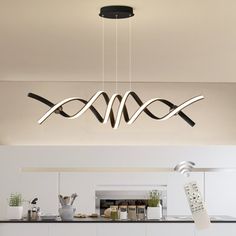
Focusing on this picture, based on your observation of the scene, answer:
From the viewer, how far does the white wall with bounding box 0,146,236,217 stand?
7980mm

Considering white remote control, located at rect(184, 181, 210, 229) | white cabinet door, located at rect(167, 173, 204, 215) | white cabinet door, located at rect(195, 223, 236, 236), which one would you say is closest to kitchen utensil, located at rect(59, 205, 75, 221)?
white cabinet door, located at rect(195, 223, 236, 236)

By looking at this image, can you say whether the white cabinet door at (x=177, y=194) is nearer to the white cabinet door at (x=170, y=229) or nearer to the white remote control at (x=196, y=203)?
the white cabinet door at (x=170, y=229)

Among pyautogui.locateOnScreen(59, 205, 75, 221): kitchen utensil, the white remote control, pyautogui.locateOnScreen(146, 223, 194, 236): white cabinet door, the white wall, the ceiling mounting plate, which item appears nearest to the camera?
the white remote control

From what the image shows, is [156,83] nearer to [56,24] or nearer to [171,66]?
[171,66]

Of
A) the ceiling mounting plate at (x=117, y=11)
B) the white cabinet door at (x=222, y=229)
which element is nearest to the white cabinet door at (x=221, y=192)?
the white cabinet door at (x=222, y=229)

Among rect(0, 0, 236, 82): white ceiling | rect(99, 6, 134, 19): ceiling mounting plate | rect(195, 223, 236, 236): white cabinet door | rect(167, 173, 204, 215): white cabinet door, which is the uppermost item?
rect(0, 0, 236, 82): white ceiling

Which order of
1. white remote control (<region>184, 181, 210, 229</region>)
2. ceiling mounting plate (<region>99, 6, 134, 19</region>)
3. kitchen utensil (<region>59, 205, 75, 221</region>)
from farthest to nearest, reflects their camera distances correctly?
kitchen utensil (<region>59, 205, 75, 221</region>)
ceiling mounting plate (<region>99, 6, 134, 19</region>)
white remote control (<region>184, 181, 210, 229</region>)

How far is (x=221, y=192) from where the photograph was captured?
8.09 m

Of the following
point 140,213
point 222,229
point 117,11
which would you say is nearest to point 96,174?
point 140,213

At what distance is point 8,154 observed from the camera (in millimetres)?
7996

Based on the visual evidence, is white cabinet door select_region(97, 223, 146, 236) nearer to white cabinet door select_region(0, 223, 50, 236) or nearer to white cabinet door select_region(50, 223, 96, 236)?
white cabinet door select_region(50, 223, 96, 236)

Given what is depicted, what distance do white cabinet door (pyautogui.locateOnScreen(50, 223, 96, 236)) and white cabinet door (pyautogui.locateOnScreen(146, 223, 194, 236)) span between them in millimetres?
593

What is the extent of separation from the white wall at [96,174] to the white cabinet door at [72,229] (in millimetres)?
1403

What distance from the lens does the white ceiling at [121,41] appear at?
4419 mm
